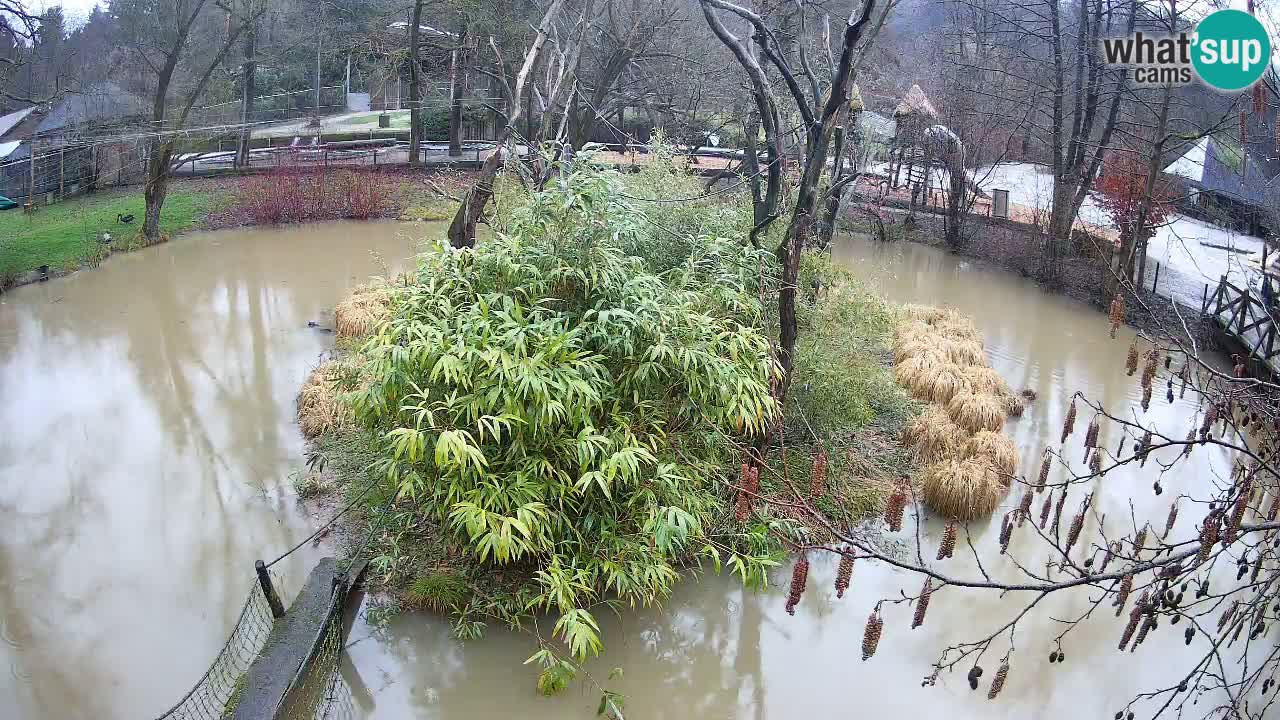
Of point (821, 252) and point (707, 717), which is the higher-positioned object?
point (821, 252)

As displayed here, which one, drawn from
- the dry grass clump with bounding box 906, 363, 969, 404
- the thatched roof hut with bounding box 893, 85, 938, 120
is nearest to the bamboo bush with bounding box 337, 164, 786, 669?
the dry grass clump with bounding box 906, 363, 969, 404

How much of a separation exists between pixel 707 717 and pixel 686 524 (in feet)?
3.49

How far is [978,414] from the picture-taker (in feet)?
26.2

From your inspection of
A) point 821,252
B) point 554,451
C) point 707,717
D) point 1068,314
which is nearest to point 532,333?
point 554,451

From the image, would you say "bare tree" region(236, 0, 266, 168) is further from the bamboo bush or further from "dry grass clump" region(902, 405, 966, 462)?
"dry grass clump" region(902, 405, 966, 462)

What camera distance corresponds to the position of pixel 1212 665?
5.55 metres

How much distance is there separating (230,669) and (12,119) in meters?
17.8

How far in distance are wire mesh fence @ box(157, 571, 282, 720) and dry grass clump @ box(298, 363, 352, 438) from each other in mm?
2242

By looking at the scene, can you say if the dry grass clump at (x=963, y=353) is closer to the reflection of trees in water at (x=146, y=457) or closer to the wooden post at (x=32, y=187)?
the reflection of trees in water at (x=146, y=457)

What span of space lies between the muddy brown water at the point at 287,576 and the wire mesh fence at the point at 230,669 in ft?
0.58

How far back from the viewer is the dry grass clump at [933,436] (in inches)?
302

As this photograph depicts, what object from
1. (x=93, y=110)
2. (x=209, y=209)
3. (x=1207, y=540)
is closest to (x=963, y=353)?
(x=1207, y=540)

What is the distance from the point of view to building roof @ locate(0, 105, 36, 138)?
18188 millimetres

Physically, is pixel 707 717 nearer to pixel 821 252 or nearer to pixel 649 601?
pixel 649 601
